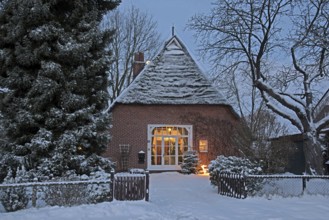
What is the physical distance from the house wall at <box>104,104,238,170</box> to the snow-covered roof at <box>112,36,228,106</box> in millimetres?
416

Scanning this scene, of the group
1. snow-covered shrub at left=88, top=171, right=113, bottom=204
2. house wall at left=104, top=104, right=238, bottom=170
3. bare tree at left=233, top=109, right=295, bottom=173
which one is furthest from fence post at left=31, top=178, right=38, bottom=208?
house wall at left=104, top=104, right=238, bottom=170

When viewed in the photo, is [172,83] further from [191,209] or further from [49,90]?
[191,209]

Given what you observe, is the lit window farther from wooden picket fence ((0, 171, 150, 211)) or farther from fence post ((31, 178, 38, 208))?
fence post ((31, 178, 38, 208))

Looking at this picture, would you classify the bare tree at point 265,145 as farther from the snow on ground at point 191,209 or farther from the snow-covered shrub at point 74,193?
the snow-covered shrub at point 74,193

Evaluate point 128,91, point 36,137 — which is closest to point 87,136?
point 36,137

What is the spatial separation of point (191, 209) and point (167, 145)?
42.3 feet

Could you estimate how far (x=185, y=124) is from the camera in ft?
78.9

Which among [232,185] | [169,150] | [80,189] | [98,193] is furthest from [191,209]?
[169,150]

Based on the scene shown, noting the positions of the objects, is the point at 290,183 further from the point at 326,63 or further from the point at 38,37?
the point at 38,37

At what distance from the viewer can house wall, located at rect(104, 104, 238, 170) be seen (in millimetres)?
23812

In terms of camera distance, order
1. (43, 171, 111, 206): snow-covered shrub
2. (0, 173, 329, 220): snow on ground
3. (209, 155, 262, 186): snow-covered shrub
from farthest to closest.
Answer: (209, 155, 262, 186): snow-covered shrub, (43, 171, 111, 206): snow-covered shrub, (0, 173, 329, 220): snow on ground

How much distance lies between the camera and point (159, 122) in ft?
78.5

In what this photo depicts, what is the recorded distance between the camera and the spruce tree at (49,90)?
1305cm

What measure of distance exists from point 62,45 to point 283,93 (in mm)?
9558
